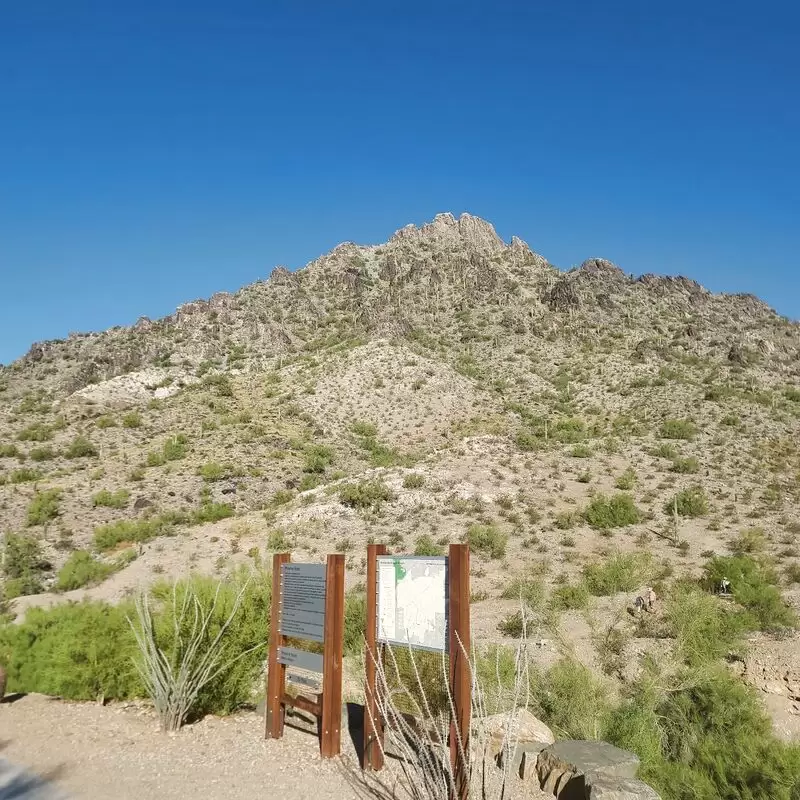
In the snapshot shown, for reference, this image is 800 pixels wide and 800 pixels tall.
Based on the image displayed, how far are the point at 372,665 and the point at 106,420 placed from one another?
41.7 metres

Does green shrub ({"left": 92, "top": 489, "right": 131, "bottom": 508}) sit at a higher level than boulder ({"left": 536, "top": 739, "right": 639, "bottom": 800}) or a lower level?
higher

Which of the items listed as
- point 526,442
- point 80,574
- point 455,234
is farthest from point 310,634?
point 455,234

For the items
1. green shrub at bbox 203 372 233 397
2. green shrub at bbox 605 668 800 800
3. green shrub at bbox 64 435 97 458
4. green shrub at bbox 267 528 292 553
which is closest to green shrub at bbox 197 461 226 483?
green shrub at bbox 64 435 97 458

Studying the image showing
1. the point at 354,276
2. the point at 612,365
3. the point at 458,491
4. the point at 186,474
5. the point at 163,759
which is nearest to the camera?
the point at 163,759

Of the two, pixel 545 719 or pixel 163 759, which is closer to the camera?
pixel 163 759

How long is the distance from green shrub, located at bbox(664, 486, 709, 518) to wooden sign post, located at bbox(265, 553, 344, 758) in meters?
21.4

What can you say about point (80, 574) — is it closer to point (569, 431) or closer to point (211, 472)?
point (211, 472)

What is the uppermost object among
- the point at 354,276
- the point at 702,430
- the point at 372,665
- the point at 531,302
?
the point at 354,276

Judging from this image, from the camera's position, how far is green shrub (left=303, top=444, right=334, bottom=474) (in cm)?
3797

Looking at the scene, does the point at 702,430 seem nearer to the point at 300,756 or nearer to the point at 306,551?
the point at 306,551

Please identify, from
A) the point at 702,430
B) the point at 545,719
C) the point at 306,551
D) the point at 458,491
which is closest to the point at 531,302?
the point at 702,430

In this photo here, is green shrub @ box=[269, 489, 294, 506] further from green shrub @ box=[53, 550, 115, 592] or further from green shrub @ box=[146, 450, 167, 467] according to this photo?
green shrub @ box=[53, 550, 115, 592]

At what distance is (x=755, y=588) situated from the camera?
15.2m

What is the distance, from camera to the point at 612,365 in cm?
5188
